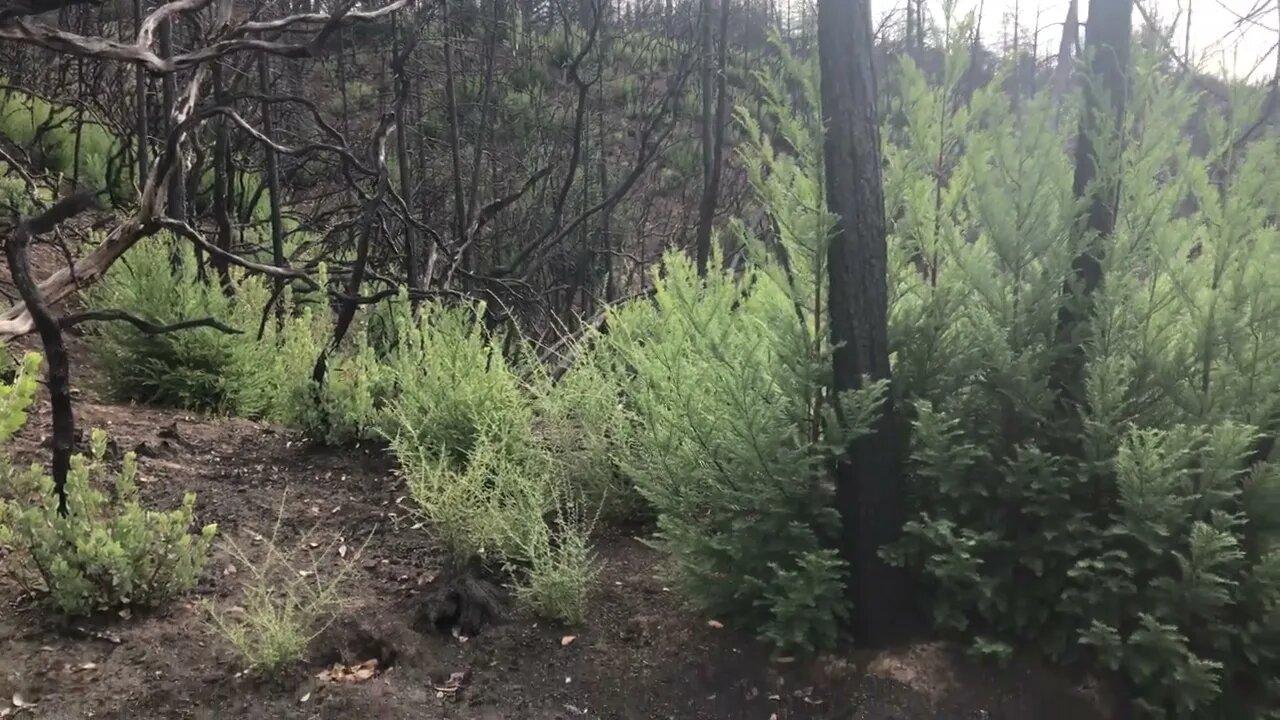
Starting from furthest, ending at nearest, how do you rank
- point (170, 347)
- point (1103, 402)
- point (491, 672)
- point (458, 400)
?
point (170, 347) → point (458, 400) → point (491, 672) → point (1103, 402)

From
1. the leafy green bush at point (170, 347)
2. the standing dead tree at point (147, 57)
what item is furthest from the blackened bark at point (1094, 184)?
the leafy green bush at point (170, 347)

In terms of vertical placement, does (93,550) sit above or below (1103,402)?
below

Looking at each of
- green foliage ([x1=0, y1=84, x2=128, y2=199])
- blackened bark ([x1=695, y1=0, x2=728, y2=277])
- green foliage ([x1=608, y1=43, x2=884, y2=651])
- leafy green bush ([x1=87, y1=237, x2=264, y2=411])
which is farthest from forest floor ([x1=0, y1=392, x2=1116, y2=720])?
green foliage ([x1=0, y1=84, x2=128, y2=199])

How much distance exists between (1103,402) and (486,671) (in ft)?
7.09

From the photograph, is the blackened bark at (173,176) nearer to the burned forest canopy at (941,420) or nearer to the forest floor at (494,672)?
the burned forest canopy at (941,420)

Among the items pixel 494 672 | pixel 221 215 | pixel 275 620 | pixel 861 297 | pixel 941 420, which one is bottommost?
pixel 494 672

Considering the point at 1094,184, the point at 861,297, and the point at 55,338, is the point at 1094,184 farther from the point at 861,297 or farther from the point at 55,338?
the point at 55,338

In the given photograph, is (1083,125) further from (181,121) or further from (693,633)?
(181,121)

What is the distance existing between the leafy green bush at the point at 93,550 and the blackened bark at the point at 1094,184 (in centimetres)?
292

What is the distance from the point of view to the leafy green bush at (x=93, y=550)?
9.41 feet

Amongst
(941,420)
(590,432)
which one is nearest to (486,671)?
(590,432)

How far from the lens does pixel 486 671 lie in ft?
9.65

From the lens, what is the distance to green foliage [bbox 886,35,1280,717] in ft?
8.00

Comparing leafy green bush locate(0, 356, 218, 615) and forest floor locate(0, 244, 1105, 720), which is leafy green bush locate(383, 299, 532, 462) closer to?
forest floor locate(0, 244, 1105, 720)
